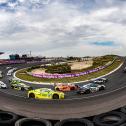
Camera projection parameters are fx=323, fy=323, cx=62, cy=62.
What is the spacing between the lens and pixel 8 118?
18.2 metres

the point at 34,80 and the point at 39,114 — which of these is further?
the point at 34,80

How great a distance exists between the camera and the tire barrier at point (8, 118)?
16572 millimetres

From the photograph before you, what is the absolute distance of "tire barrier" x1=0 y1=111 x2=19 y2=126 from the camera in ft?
54.4

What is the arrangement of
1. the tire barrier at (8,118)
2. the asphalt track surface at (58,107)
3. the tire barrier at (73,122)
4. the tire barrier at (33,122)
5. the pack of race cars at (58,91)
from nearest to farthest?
the tire barrier at (73,122) → the tire barrier at (8,118) → the tire barrier at (33,122) → the asphalt track surface at (58,107) → the pack of race cars at (58,91)

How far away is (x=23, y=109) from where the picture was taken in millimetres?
21625

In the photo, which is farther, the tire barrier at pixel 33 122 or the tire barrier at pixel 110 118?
the tire barrier at pixel 110 118

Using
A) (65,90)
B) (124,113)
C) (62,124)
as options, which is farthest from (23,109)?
(65,90)

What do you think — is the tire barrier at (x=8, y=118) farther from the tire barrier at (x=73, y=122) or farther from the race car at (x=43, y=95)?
the race car at (x=43, y=95)

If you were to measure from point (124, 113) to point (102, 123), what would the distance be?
2065 mm

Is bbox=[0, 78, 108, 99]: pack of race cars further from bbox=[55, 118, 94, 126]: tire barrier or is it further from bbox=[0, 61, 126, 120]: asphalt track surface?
bbox=[55, 118, 94, 126]: tire barrier

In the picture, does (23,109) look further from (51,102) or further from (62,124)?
(62,124)

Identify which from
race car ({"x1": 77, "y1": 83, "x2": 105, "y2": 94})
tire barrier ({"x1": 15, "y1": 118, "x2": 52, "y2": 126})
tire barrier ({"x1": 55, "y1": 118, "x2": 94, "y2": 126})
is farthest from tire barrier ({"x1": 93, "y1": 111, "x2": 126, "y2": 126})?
race car ({"x1": 77, "y1": 83, "x2": 105, "y2": 94})

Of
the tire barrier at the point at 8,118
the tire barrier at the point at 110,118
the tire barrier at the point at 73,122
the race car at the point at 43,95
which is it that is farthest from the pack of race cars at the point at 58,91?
the tire barrier at the point at 73,122

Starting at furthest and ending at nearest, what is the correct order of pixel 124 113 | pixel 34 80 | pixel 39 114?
pixel 34 80, pixel 39 114, pixel 124 113
